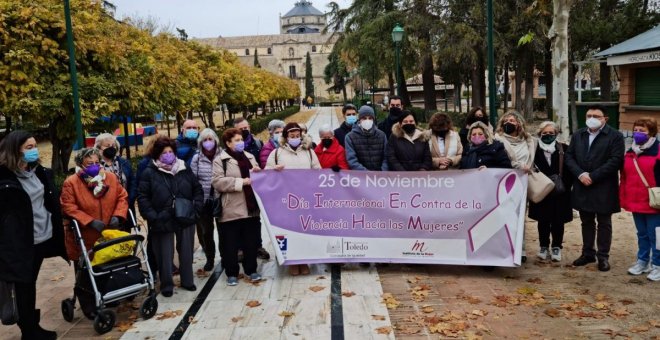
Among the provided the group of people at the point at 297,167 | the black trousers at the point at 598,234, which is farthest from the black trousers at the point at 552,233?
the black trousers at the point at 598,234

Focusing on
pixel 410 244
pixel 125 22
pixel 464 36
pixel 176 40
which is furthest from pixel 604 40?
pixel 410 244

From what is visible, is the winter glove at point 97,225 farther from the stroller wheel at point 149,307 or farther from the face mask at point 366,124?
the face mask at point 366,124

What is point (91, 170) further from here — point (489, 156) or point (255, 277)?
point (489, 156)

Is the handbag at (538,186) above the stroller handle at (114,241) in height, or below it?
above

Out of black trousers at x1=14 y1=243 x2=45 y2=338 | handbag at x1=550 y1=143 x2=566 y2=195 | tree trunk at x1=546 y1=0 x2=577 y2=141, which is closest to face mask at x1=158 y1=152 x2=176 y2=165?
black trousers at x1=14 y1=243 x2=45 y2=338

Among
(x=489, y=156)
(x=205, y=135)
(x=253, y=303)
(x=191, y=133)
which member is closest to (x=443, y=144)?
(x=489, y=156)

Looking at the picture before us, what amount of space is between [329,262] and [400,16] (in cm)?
2212

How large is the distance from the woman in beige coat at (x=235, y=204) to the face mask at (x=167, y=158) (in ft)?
1.79

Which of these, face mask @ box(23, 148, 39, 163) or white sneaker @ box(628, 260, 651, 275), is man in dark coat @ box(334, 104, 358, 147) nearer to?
white sneaker @ box(628, 260, 651, 275)

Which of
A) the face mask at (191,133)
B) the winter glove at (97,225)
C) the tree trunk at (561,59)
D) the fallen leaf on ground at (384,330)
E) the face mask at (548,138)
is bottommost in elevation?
the fallen leaf on ground at (384,330)

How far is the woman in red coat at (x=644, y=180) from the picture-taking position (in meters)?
5.86

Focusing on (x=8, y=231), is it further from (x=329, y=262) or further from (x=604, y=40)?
(x=604, y=40)

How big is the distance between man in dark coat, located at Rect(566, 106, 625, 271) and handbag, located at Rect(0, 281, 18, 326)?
18.5 ft

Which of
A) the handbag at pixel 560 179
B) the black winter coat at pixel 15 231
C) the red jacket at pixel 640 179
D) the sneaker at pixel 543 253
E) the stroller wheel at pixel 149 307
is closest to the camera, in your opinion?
the black winter coat at pixel 15 231
